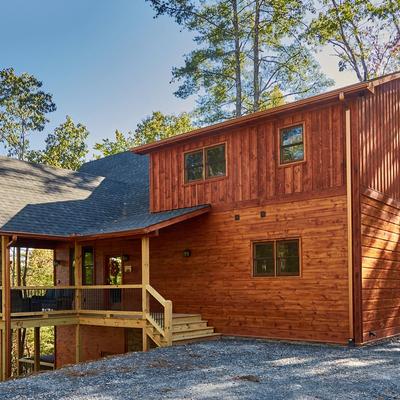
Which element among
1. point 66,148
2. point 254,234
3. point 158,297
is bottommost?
point 158,297

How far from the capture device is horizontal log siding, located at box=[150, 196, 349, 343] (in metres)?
10.9

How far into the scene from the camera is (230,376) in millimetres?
7957

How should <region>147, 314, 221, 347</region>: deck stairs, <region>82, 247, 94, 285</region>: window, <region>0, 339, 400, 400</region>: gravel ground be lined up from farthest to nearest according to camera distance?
<region>82, 247, 94, 285</region>: window, <region>147, 314, 221, 347</region>: deck stairs, <region>0, 339, 400, 400</region>: gravel ground

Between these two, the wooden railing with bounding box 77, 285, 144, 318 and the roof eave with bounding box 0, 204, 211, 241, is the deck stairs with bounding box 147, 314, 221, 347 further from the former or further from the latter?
the wooden railing with bounding box 77, 285, 144, 318

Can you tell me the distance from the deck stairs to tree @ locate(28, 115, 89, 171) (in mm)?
29584

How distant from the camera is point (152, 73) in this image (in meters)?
38.1

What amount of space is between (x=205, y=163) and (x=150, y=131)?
80.4ft

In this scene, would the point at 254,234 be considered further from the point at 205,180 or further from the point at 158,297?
the point at 158,297

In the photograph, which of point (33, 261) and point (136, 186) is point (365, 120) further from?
point (33, 261)

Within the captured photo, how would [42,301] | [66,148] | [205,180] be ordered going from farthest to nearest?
[66,148], [42,301], [205,180]

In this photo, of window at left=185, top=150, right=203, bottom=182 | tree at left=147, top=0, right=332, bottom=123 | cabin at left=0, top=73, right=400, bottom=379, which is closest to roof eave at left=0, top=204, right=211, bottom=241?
cabin at left=0, top=73, right=400, bottom=379

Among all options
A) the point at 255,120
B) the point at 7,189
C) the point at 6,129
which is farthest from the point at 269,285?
the point at 6,129

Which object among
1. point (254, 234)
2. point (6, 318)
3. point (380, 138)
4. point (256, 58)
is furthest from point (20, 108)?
point (380, 138)

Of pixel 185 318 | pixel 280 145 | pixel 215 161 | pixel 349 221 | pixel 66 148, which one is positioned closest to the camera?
pixel 349 221
